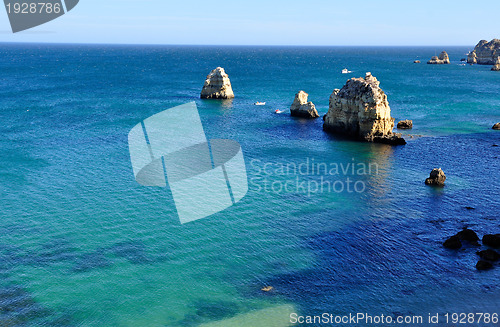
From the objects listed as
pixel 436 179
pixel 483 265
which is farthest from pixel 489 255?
pixel 436 179

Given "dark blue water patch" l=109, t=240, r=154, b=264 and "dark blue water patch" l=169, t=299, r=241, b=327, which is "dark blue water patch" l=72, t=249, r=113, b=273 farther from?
"dark blue water patch" l=169, t=299, r=241, b=327

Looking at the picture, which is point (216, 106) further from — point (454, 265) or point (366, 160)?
point (454, 265)

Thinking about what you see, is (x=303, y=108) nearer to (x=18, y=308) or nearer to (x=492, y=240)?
(x=492, y=240)

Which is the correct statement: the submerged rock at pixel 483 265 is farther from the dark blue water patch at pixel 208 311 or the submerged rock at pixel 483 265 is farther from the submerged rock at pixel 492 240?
the dark blue water patch at pixel 208 311

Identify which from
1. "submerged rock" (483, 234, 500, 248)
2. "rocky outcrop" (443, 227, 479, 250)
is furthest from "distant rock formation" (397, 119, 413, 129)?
"submerged rock" (483, 234, 500, 248)

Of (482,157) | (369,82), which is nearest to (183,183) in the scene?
(369,82)

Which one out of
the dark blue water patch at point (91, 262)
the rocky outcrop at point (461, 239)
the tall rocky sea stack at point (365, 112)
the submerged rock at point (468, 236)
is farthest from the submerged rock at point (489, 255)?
the tall rocky sea stack at point (365, 112)
